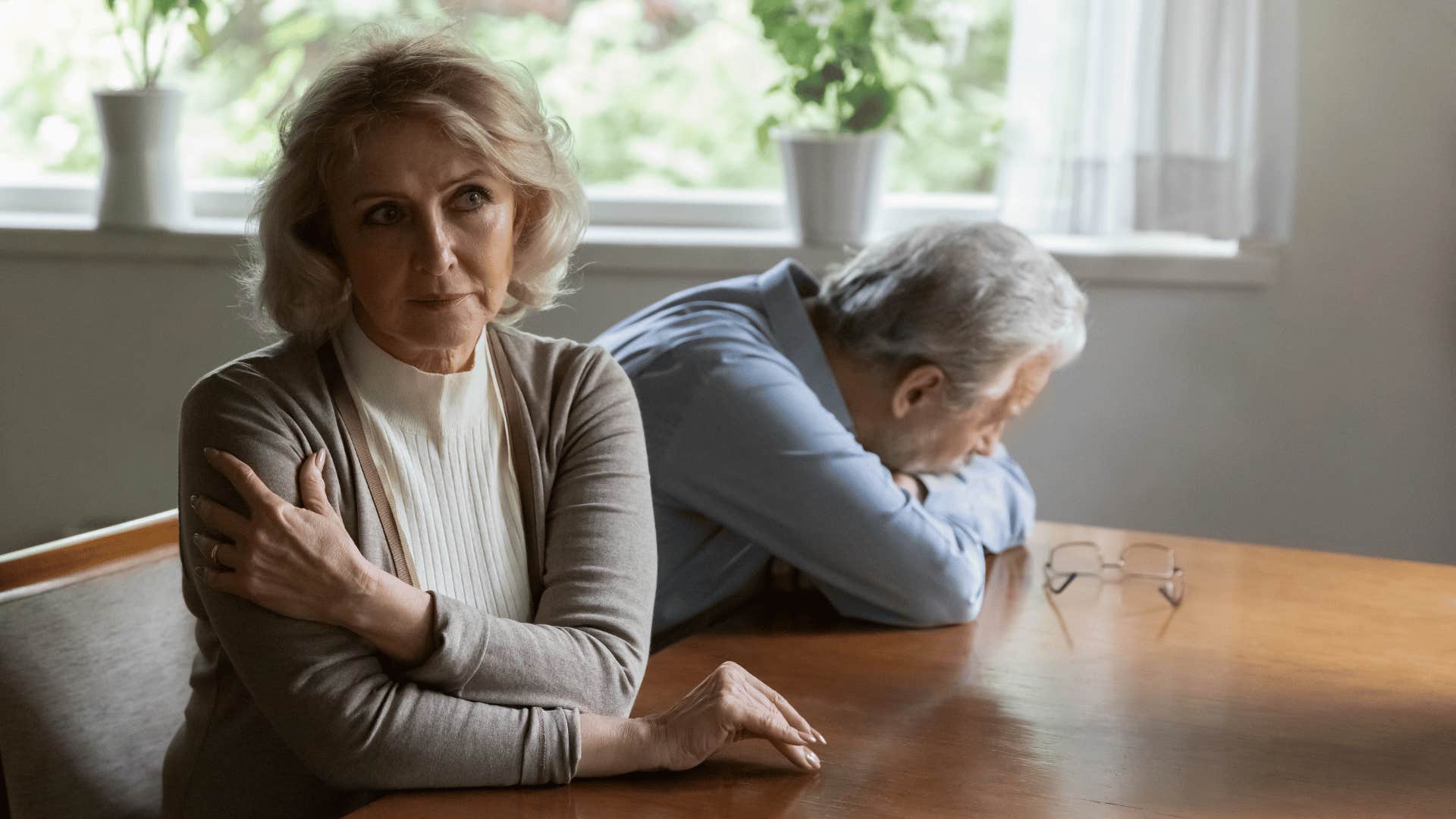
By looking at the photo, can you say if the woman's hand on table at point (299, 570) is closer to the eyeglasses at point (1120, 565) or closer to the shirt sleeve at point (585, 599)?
the shirt sleeve at point (585, 599)

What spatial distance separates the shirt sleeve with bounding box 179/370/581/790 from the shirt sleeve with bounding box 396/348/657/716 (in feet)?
0.11

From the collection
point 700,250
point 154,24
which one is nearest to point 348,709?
point 700,250

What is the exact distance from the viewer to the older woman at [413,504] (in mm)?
1157

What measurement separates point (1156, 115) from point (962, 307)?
109cm

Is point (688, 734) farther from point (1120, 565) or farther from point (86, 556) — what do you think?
point (1120, 565)

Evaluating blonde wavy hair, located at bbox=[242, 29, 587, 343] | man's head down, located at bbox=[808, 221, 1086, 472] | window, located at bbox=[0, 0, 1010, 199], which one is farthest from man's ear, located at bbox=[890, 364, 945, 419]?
window, located at bbox=[0, 0, 1010, 199]

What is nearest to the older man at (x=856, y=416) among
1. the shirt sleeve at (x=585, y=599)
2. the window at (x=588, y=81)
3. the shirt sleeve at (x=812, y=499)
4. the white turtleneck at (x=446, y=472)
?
the shirt sleeve at (x=812, y=499)

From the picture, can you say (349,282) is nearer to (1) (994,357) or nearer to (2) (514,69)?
(2) (514,69)

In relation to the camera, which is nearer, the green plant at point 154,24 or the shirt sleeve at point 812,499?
the shirt sleeve at point 812,499

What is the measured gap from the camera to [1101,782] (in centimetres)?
123

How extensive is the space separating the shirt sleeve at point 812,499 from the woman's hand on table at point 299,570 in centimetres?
58

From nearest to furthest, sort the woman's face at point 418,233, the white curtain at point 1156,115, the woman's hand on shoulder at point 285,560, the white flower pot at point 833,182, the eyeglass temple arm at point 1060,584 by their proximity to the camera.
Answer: the woman's hand on shoulder at point 285,560 → the woman's face at point 418,233 → the eyeglass temple arm at point 1060,584 → the white curtain at point 1156,115 → the white flower pot at point 833,182

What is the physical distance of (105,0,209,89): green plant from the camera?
2.96 meters

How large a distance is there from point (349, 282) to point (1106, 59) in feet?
6.02
